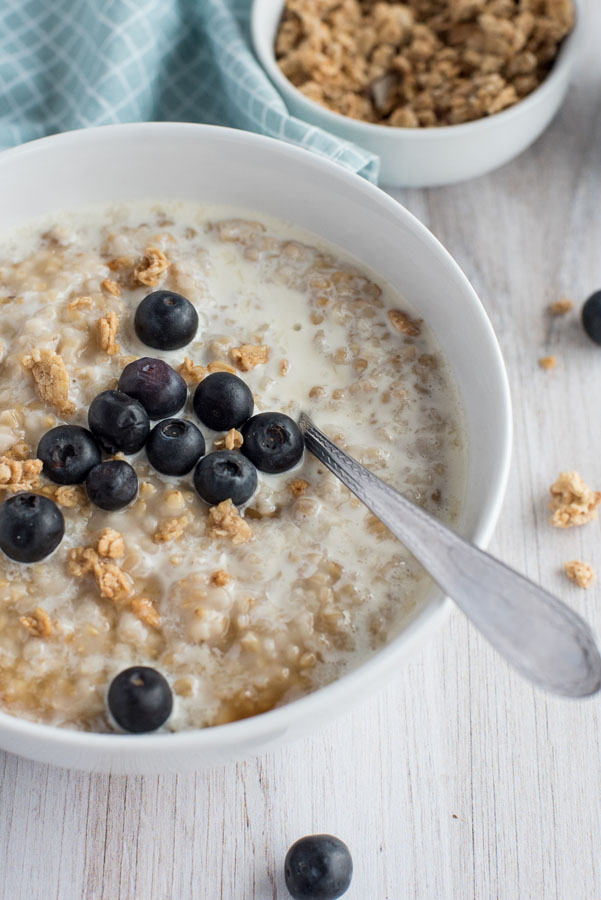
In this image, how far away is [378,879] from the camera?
1.34m

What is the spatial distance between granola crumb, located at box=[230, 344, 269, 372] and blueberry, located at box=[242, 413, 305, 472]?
0.12 m

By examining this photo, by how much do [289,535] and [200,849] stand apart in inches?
17.8

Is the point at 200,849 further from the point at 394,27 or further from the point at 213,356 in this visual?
the point at 394,27

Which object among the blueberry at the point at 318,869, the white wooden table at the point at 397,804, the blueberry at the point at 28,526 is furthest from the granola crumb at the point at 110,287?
the blueberry at the point at 318,869

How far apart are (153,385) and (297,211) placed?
0.43m

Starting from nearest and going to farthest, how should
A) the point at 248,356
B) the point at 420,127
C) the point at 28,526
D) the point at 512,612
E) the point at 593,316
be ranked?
1. the point at 512,612
2. the point at 28,526
3. the point at 248,356
4. the point at 593,316
5. the point at 420,127

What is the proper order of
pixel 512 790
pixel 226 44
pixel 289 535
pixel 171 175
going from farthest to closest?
pixel 226 44
pixel 171 175
pixel 512 790
pixel 289 535

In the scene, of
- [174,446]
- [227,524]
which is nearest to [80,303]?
[174,446]

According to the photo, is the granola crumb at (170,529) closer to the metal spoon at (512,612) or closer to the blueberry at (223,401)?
the blueberry at (223,401)

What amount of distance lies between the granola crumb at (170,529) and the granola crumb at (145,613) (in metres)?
0.09

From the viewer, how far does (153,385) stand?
1302mm

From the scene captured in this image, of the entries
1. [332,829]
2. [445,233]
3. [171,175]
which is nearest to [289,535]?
[332,829]

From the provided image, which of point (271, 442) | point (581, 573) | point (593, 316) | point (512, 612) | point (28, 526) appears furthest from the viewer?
point (593, 316)

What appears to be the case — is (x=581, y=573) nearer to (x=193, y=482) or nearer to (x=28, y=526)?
(x=193, y=482)
